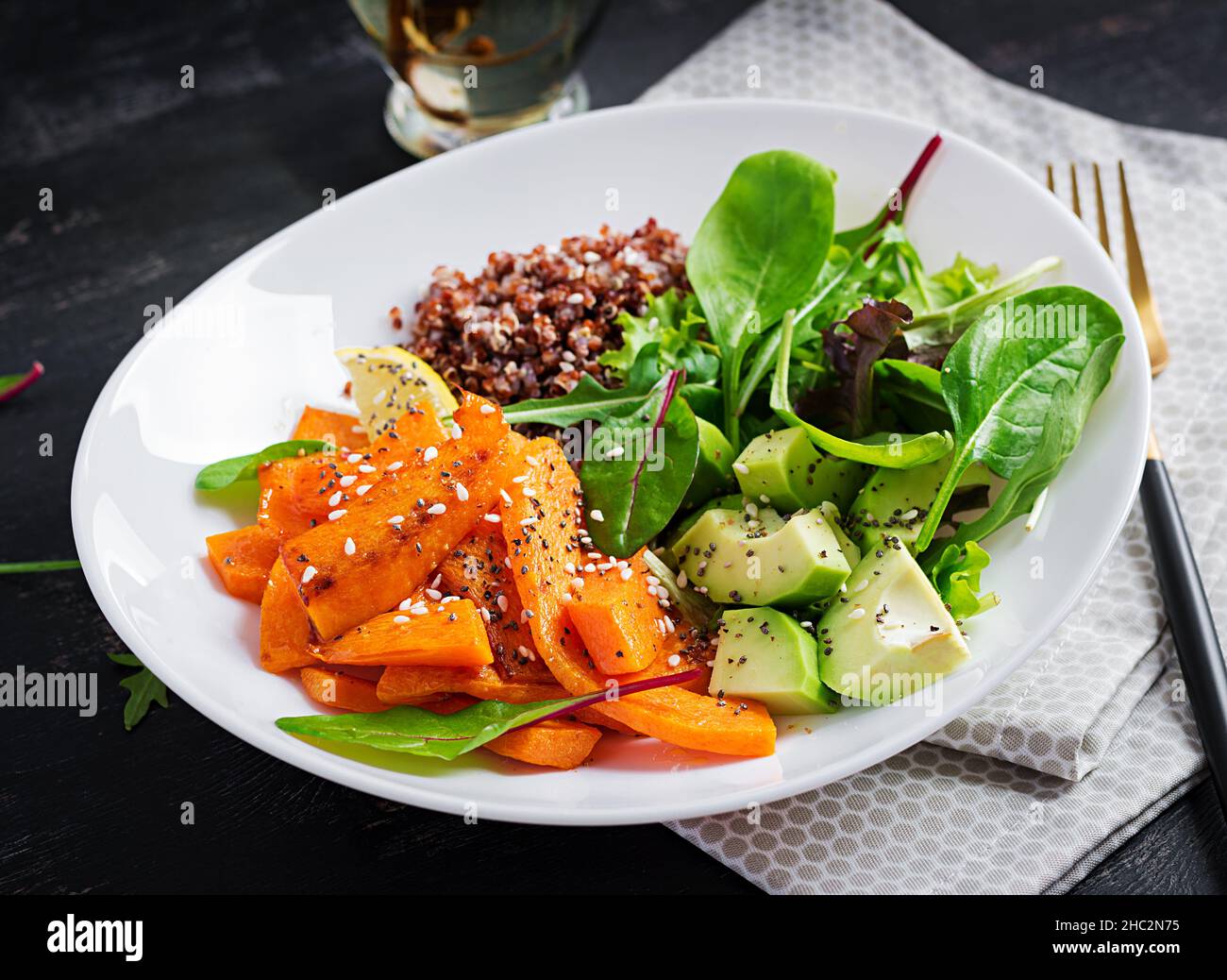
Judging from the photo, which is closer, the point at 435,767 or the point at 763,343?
the point at 435,767

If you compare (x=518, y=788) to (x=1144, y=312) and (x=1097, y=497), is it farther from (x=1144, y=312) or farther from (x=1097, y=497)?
(x=1144, y=312)

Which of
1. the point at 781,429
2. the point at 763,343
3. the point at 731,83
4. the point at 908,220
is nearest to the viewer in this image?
the point at 781,429

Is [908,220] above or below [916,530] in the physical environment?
above

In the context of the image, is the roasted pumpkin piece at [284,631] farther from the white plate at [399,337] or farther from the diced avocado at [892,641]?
the diced avocado at [892,641]

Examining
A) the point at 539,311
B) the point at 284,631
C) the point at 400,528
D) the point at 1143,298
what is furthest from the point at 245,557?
the point at 1143,298

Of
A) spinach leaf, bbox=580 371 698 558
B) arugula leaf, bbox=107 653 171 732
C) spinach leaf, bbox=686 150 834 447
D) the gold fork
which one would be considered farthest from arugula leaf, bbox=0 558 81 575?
the gold fork

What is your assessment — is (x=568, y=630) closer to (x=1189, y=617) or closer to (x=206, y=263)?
(x=1189, y=617)

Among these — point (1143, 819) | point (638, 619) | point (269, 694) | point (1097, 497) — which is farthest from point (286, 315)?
point (1143, 819)
